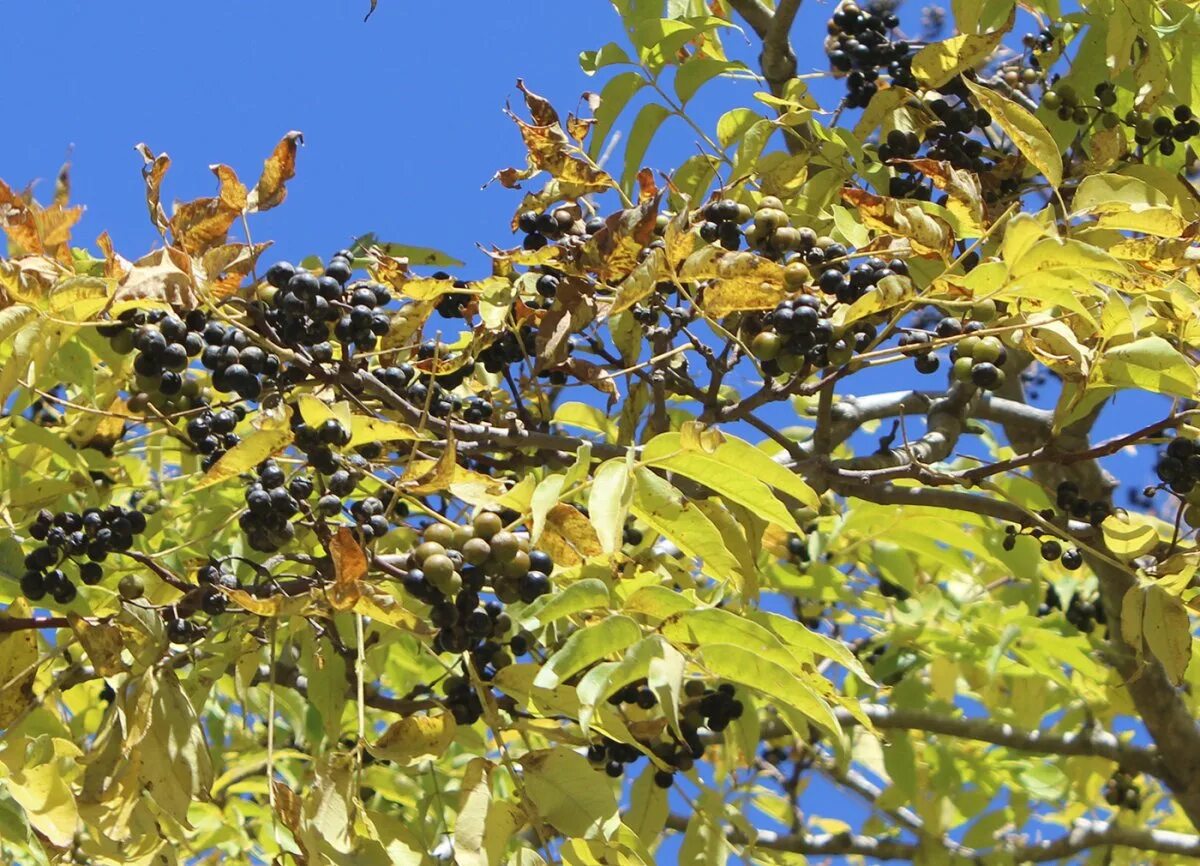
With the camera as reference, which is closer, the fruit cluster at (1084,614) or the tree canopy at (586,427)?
the tree canopy at (586,427)

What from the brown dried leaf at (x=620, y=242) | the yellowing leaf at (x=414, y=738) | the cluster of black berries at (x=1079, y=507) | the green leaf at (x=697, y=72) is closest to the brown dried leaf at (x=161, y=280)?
the brown dried leaf at (x=620, y=242)

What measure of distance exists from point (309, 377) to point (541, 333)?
43cm

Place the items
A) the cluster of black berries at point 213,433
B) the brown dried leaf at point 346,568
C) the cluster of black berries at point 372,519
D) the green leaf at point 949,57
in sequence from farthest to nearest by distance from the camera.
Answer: the green leaf at point 949,57
the cluster of black berries at point 213,433
the cluster of black berries at point 372,519
the brown dried leaf at point 346,568

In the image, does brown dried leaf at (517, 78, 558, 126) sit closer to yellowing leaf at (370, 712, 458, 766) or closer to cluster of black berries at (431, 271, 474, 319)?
cluster of black berries at (431, 271, 474, 319)

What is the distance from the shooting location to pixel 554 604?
6.95 ft

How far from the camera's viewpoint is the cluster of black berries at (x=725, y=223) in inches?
111

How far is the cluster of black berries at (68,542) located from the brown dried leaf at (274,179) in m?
0.65

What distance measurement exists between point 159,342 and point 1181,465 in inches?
72.9

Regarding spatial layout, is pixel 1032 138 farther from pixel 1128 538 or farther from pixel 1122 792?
Answer: pixel 1122 792

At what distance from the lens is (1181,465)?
2705 millimetres

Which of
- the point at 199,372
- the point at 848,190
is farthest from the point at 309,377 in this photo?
the point at 848,190

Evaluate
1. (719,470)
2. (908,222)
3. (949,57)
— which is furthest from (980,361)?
(949,57)

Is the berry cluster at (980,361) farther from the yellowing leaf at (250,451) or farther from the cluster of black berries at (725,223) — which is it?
the yellowing leaf at (250,451)

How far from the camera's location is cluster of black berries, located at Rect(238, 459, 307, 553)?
8.28 feet
